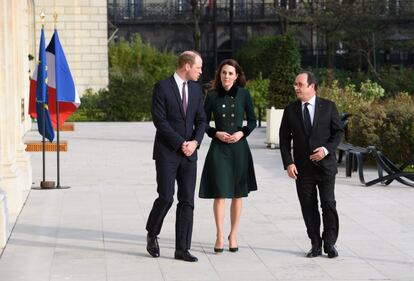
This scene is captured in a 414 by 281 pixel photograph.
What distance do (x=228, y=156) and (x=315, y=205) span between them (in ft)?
3.16

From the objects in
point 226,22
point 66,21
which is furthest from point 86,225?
point 226,22

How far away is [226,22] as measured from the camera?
64.2m

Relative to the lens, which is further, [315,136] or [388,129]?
[388,129]

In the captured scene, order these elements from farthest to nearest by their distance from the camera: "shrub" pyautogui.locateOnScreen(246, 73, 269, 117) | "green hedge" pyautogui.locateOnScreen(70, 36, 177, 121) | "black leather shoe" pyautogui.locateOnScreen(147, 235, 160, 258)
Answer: "green hedge" pyautogui.locateOnScreen(70, 36, 177, 121) < "shrub" pyautogui.locateOnScreen(246, 73, 269, 117) < "black leather shoe" pyautogui.locateOnScreen(147, 235, 160, 258)

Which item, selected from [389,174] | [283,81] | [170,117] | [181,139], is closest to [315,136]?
[181,139]

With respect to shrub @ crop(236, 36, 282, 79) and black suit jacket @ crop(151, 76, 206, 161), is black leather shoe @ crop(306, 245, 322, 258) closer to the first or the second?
black suit jacket @ crop(151, 76, 206, 161)

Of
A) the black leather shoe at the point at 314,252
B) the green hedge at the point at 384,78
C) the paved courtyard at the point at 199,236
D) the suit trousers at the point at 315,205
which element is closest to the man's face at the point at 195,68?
the suit trousers at the point at 315,205

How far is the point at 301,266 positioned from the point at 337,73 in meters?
45.0

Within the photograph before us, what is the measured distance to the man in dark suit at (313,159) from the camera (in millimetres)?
11430

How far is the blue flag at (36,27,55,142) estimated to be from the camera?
18281mm

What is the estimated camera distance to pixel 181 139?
11.2 metres

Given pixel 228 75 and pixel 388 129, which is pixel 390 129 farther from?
pixel 228 75

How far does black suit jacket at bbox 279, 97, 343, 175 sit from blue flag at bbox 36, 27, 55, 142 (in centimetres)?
748

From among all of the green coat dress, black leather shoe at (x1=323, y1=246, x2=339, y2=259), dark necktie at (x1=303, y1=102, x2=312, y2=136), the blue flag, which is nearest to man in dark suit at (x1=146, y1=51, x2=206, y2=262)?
the green coat dress
